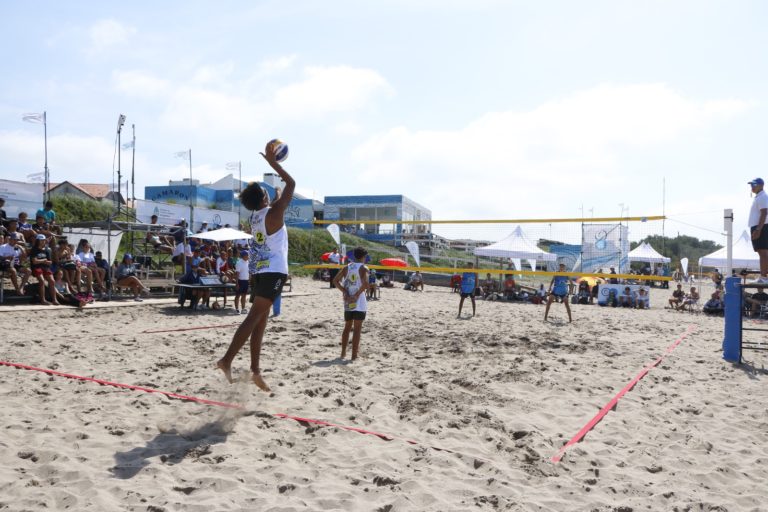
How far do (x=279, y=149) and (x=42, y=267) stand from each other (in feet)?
25.1

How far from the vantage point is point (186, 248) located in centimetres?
1221

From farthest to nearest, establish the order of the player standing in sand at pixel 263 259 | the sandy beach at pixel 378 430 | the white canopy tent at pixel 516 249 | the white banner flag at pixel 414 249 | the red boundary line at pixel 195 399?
the white banner flag at pixel 414 249 < the white canopy tent at pixel 516 249 < the player standing in sand at pixel 263 259 < the red boundary line at pixel 195 399 < the sandy beach at pixel 378 430

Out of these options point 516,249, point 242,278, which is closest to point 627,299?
point 516,249

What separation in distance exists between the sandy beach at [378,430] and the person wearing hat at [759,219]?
1281 mm

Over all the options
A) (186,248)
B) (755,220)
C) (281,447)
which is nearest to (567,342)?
(755,220)

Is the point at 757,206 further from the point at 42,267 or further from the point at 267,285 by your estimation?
the point at 42,267

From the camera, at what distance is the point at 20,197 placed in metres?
13.1

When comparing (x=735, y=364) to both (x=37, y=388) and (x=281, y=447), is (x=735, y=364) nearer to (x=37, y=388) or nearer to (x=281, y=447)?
(x=281, y=447)

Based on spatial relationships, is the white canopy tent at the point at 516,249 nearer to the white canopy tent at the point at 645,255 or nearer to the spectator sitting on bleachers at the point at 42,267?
the white canopy tent at the point at 645,255

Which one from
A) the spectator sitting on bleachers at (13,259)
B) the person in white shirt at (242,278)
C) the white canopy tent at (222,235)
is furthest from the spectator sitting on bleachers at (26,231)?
the person in white shirt at (242,278)

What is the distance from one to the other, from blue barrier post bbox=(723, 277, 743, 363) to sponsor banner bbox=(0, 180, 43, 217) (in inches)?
552

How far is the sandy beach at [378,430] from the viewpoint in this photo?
2.42 metres

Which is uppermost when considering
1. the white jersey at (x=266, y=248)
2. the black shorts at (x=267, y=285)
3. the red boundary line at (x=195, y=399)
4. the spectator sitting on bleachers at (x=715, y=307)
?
the white jersey at (x=266, y=248)

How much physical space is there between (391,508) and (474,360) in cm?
334
